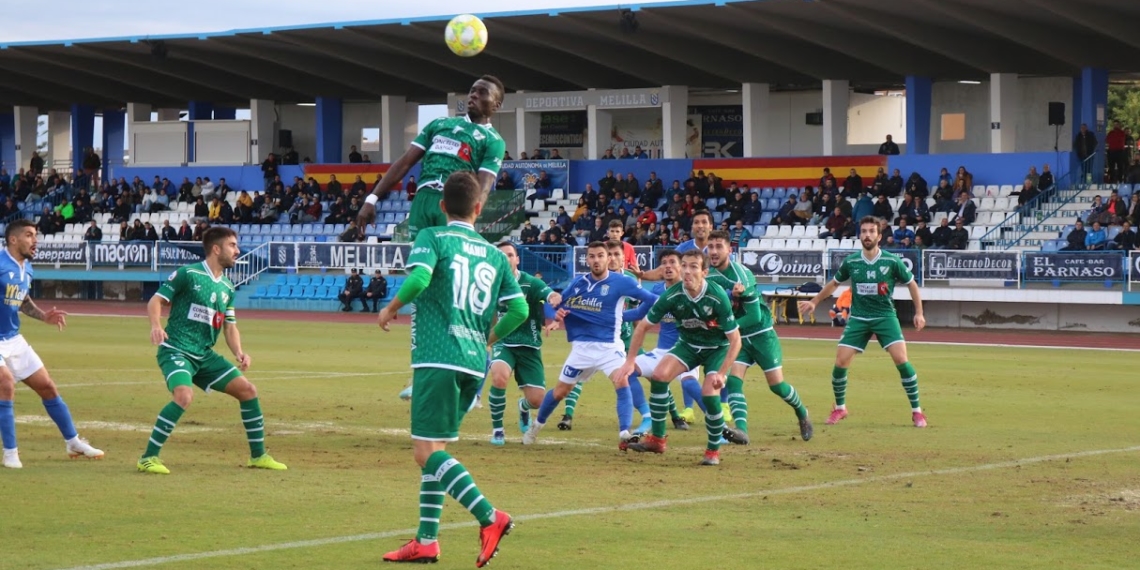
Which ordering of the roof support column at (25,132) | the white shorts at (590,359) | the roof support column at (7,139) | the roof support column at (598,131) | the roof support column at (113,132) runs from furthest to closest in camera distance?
the roof support column at (7,139), the roof support column at (113,132), the roof support column at (25,132), the roof support column at (598,131), the white shorts at (590,359)

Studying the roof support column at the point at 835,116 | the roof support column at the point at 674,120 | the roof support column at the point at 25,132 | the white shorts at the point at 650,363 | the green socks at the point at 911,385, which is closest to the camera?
the white shorts at the point at 650,363

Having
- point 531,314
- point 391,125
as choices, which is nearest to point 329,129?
point 391,125

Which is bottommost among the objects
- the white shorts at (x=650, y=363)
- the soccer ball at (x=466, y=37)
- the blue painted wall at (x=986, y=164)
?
the white shorts at (x=650, y=363)

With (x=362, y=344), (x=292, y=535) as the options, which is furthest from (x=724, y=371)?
(x=362, y=344)

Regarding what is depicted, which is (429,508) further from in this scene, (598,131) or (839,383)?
(598,131)

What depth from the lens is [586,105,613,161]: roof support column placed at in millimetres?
47406

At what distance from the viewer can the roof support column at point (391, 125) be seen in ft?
172

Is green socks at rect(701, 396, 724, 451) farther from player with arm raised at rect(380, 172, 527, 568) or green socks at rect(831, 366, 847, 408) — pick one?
player with arm raised at rect(380, 172, 527, 568)

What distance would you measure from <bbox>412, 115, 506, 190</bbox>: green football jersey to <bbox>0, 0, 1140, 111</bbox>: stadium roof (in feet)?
85.5

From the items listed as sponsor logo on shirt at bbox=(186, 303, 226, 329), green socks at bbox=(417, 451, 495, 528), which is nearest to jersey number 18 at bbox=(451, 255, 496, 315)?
green socks at bbox=(417, 451, 495, 528)

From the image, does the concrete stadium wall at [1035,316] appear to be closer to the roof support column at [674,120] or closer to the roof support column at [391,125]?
the roof support column at [674,120]

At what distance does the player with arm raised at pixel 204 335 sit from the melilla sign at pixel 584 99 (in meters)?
36.2

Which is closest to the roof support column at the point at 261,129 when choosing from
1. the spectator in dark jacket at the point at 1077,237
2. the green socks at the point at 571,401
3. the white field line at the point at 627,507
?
the spectator in dark jacket at the point at 1077,237

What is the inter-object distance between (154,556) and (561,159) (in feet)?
128
